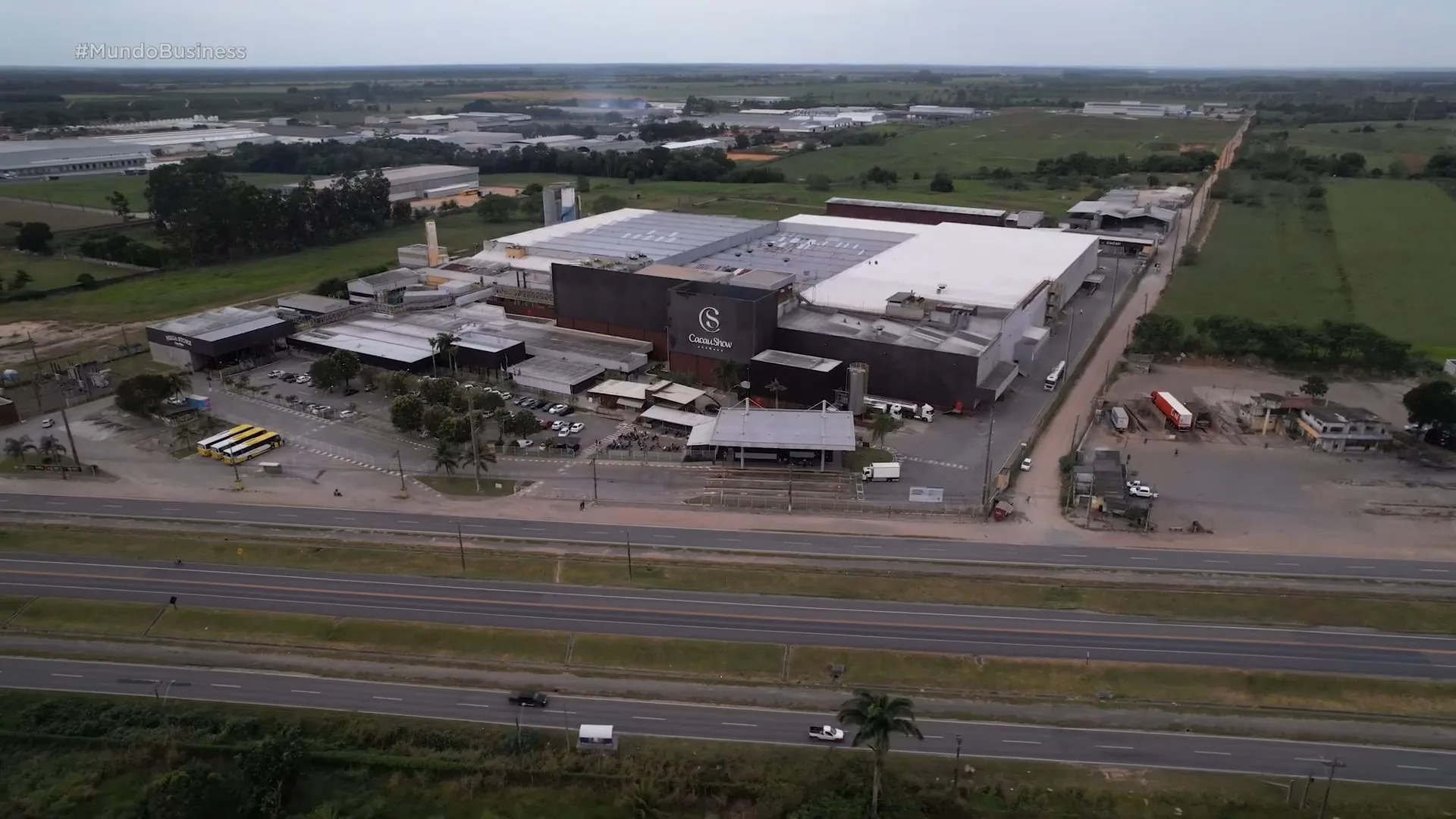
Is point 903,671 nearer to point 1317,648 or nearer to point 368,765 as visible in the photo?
point 1317,648

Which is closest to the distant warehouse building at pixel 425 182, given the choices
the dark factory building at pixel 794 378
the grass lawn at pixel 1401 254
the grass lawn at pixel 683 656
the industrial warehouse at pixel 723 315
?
the industrial warehouse at pixel 723 315

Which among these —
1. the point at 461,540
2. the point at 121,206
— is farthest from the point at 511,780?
the point at 121,206

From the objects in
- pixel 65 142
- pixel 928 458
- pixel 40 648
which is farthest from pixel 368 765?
pixel 65 142

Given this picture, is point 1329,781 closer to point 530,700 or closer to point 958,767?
point 958,767

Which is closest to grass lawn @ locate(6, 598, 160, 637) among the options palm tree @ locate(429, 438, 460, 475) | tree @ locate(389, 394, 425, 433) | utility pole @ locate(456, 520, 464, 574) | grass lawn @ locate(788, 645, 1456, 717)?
utility pole @ locate(456, 520, 464, 574)

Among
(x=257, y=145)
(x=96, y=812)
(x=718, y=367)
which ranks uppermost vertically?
(x=257, y=145)

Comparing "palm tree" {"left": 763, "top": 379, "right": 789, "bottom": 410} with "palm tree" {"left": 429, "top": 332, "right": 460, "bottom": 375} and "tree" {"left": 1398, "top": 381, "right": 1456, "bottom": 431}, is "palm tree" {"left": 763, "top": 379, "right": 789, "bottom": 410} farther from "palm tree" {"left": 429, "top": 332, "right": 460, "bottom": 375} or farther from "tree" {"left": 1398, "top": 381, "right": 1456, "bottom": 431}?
"tree" {"left": 1398, "top": 381, "right": 1456, "bottom": 431}
